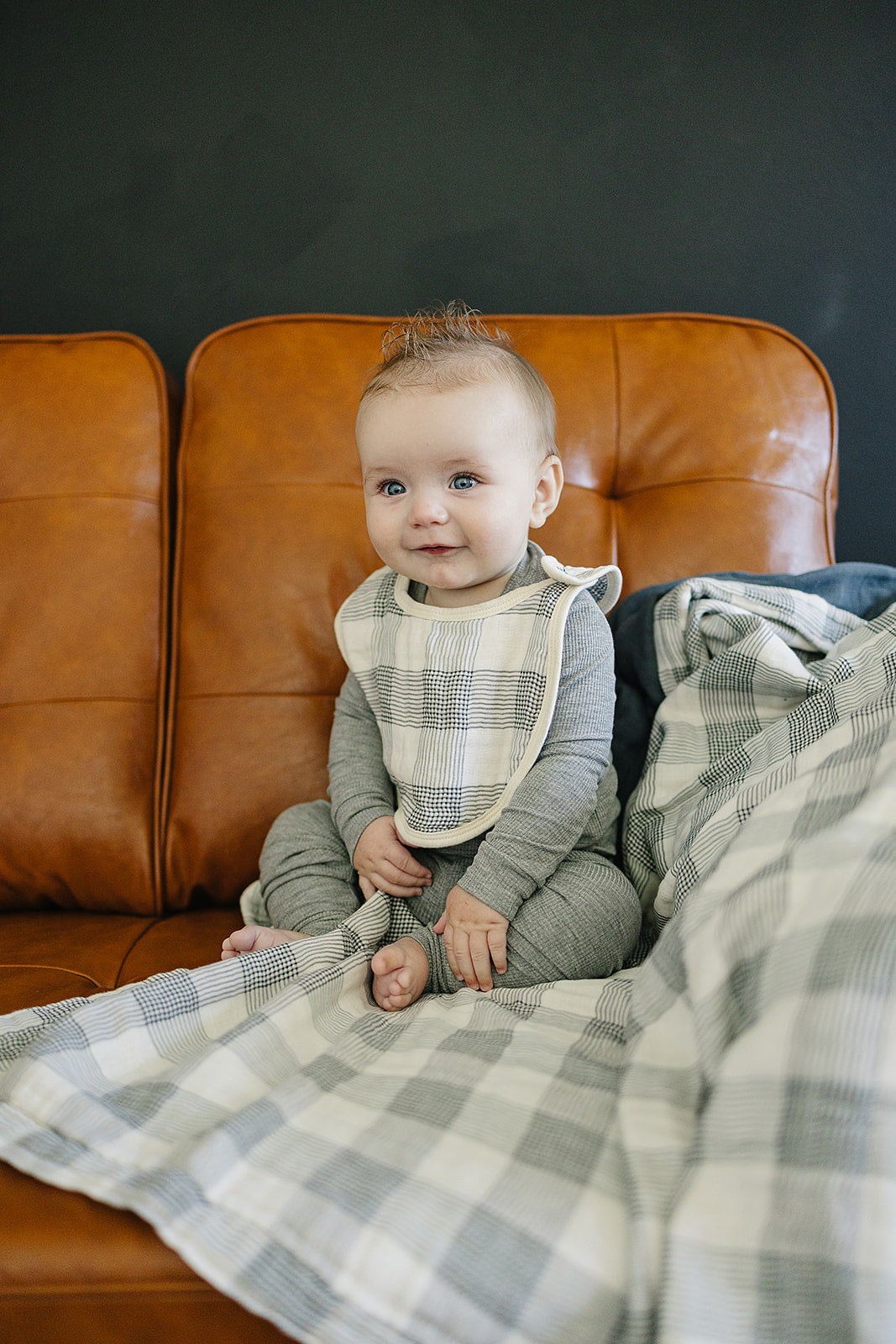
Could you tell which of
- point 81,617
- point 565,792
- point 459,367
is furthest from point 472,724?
point 81,617

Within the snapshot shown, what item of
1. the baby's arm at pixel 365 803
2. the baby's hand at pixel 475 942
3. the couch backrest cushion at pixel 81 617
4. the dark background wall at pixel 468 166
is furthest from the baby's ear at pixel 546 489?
the dark background wall at pixel 468 166

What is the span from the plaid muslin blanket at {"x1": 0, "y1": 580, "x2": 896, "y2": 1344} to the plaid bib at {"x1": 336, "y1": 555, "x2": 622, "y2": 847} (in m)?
0.22

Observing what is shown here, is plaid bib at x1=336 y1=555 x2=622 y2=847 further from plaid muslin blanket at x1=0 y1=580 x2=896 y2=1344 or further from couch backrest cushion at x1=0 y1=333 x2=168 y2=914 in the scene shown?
couch backrest cushion at x1=0 y1=333 x2=168 y2=914

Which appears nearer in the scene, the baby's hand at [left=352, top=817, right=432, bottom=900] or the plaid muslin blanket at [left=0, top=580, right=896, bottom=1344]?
the plaid muslin blanket at [left=0, top=580, right=896, bottom=1344]

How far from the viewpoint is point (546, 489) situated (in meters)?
1.02

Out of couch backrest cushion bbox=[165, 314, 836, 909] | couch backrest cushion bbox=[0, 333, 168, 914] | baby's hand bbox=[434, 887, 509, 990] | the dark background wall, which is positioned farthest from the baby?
the dark background wall

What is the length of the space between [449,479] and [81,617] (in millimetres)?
614

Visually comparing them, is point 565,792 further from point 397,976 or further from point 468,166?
point 468,166

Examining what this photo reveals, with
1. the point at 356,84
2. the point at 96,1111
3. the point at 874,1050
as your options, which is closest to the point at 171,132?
the point at 356,84

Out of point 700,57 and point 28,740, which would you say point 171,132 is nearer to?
point 700,57

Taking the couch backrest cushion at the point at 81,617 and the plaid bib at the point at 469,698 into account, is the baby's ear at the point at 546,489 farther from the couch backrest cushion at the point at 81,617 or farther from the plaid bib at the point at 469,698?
the couch backrest cushion at the point at 81,617

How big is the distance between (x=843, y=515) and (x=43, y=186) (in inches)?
65.2

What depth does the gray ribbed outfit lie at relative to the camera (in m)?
0.84

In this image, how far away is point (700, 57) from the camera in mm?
1547
